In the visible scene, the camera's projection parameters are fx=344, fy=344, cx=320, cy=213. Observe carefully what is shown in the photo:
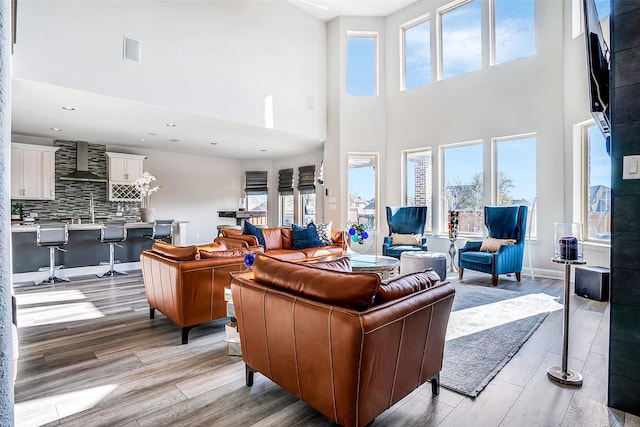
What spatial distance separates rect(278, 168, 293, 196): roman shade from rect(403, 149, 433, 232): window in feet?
12.1

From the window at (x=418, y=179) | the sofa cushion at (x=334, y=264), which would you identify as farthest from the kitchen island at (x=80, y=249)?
the sofa cushion at (x=334, y=264)

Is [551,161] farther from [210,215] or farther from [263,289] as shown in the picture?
[210,215]

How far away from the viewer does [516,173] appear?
6035mm

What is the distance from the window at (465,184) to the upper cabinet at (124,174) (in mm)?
7028

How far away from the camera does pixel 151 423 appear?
186 centimetres

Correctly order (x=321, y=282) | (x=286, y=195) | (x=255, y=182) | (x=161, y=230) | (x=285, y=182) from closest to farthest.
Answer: (x=321, y=282), (x=161, y=230), (x=285, y=182), (x=286, y=195), (x=255, y=182)

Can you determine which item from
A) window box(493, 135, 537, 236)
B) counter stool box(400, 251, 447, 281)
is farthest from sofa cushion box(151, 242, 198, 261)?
window box(493, 135, 537, 236)

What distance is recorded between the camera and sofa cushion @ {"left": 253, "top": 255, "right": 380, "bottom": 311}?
1579 mm

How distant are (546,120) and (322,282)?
18.4 feet

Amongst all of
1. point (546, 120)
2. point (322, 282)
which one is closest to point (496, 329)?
point (322, 282)

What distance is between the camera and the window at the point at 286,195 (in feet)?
33.0

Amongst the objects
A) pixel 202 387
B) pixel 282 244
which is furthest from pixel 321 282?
pixel 282 244

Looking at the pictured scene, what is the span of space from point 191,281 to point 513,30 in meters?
6.67

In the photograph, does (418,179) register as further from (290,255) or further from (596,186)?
(290,255)
